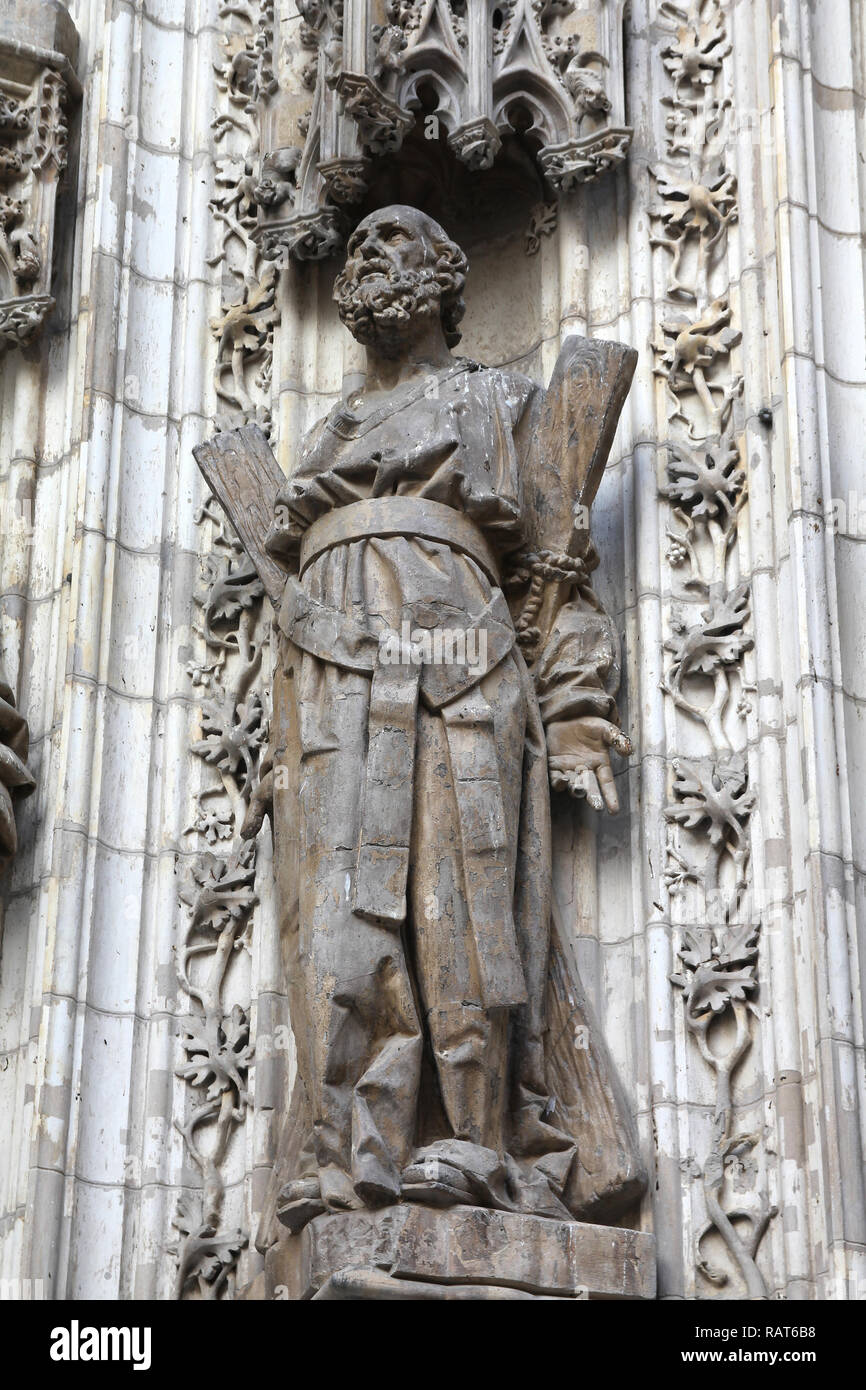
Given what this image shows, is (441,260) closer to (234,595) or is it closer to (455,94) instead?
(455,94)

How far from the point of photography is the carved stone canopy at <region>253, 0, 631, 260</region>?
930 cm

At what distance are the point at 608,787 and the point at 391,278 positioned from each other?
1731mm

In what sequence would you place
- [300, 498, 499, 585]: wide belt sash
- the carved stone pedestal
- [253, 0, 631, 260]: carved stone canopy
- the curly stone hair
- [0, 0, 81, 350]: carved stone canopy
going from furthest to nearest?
[0, 0, 81, 350]: carved stone canopy
[253, 0, 631, 260]: carved stone canopy
the curly stone hair
[300, 498, 499, 585]: wide belt sash
the carved stone pedestal

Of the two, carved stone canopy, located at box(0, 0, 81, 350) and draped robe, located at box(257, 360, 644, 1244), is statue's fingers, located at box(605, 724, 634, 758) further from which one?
carved stone canopy, located at box(0, 0, 81, 350)

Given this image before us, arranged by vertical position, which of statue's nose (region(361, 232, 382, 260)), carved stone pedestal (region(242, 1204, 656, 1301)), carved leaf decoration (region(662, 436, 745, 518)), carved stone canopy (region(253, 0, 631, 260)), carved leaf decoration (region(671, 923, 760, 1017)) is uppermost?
carved stone canopy (region(253, 0, 631, 260))

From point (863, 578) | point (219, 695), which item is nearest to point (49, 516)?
point (219, 695)

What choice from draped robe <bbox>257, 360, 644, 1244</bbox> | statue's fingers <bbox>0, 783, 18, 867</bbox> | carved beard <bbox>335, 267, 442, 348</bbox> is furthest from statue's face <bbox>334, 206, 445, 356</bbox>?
statue's fingers <bbox>0, 783, 18, 867</bbox>

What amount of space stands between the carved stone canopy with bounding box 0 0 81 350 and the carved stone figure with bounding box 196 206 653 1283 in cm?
104

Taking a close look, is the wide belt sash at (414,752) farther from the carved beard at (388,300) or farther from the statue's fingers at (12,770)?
the statue's fingers at (12,770)

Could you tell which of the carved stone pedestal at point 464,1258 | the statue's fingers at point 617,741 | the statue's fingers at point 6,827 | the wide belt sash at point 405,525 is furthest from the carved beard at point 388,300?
the carved stone pedestal at point 464,1258

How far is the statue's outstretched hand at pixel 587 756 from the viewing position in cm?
852

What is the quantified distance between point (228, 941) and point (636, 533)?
183 centimetres
